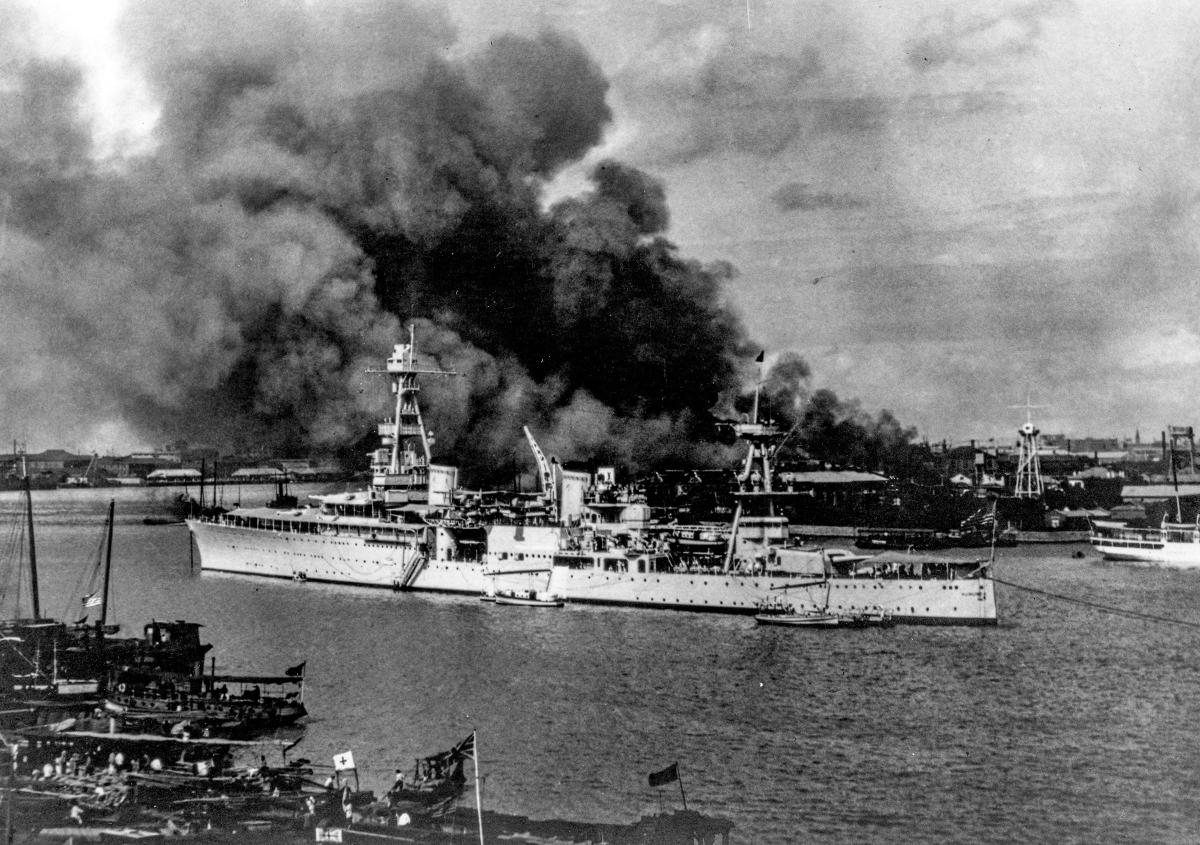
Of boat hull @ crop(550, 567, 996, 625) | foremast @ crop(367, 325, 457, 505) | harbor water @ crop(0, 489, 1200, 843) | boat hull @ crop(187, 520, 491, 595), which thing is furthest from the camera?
foremast @ crop(367, 325, 457, 505)

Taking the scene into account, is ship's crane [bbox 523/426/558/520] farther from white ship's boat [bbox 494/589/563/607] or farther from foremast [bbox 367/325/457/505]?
foremast [bbox 367/325/457/505]

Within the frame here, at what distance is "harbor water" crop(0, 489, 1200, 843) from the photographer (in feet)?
53.8

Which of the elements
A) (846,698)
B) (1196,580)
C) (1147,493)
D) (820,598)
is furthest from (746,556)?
(1147,493)

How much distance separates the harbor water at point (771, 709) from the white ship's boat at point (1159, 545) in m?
14.5

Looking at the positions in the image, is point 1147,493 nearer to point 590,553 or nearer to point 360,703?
point 590,553

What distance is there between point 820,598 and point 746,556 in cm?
315

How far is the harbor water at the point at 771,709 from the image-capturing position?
16.4 meters

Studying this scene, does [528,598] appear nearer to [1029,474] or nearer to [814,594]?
[814,594]

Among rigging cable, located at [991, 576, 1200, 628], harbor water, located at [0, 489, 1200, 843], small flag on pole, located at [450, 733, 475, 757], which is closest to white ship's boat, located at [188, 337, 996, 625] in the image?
harbor water, located at [0, 489, 1200, 843]

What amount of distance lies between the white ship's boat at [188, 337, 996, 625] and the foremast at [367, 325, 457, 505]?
82 mm

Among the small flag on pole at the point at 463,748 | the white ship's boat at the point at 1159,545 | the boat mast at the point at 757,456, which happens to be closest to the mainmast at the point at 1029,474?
the white ship's boat at the point at 1159,545

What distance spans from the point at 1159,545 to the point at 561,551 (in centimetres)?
2969

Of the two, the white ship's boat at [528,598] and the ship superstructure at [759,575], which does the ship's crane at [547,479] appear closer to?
the ship superstructure at [759,575]

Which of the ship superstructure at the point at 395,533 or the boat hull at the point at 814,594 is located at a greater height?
the ship superstructure at the point at 395,533
